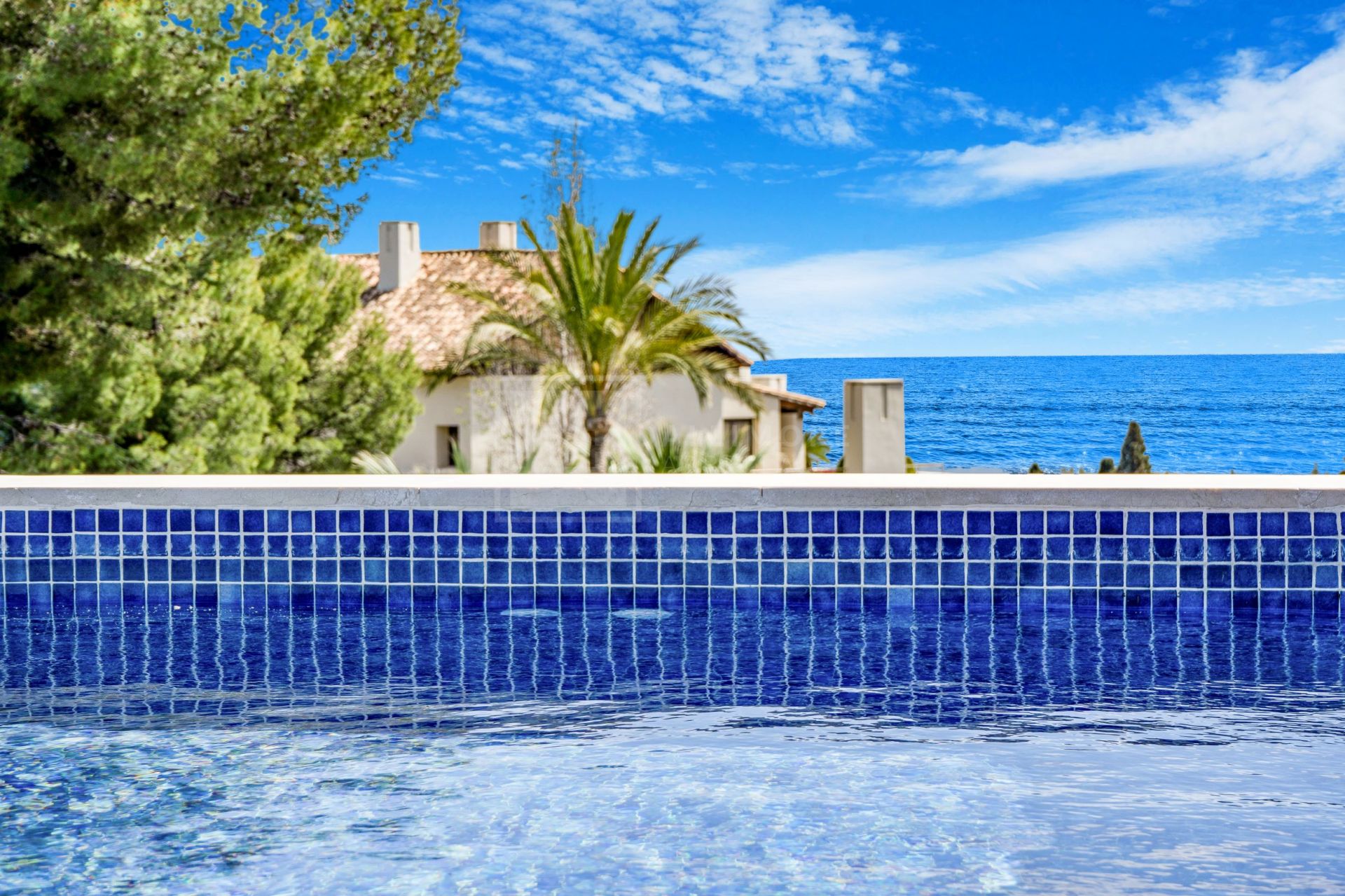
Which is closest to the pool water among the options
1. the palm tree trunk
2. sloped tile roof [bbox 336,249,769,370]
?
the palm tree trunk

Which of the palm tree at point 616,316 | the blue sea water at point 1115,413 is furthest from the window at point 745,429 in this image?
the palm tree at point 616,316

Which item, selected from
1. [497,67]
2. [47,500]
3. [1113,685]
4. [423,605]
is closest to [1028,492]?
[1113,685]

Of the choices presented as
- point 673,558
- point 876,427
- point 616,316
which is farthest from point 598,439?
point 673,558

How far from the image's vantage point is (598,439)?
18.8 meters

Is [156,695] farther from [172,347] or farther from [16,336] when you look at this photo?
[172,347]

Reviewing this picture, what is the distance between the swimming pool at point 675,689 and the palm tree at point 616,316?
35.8 ft

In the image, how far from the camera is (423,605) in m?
6.56

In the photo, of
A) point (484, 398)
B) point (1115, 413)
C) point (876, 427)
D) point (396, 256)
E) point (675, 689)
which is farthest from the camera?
point (1115, 413)

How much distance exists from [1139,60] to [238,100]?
86350 millimetres

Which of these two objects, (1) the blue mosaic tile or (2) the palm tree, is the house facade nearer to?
(2) the palm tree

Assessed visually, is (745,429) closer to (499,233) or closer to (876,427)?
(499,233)

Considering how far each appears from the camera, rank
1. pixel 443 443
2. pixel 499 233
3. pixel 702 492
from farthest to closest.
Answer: pixel 499 233 → pixel 443 443 → pixel 702 492

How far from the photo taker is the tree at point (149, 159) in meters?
11.0

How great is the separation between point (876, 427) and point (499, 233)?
74.6ft
